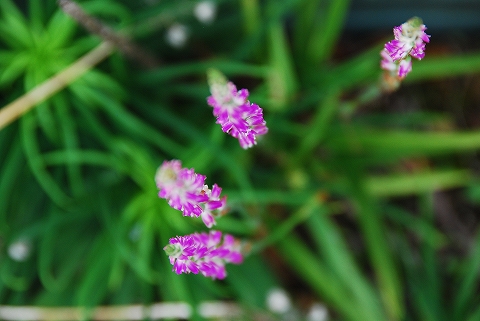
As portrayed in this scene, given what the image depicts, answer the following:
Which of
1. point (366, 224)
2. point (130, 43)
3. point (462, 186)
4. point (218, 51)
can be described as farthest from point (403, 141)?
point (130, 43)

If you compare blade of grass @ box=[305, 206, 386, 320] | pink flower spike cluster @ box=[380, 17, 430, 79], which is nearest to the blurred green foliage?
blade of grass @ box=[305, 206, 386, 320]

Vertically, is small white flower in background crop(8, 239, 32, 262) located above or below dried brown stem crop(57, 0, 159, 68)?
below

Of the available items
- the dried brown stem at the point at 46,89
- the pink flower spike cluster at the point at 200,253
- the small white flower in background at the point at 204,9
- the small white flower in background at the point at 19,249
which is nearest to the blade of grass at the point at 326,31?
the small white flower in background at the point at 204,9

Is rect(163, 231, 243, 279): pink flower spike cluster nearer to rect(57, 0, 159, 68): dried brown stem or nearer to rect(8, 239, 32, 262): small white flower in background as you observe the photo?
rect(57, 0, 159, 68): dried brown stem

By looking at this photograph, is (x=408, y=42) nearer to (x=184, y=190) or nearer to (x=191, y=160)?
(x=184, y=190)

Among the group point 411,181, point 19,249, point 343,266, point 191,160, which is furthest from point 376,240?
point 19,249

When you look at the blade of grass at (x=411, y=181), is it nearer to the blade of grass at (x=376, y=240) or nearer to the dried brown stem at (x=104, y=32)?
the blade of grass at (x=376, y=240)

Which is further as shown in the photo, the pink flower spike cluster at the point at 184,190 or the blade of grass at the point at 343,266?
the blade of grass at the point at 343,266
